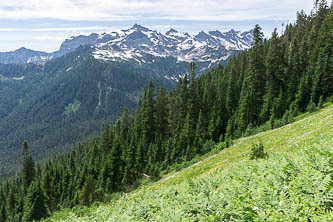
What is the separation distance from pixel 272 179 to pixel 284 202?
2601mm

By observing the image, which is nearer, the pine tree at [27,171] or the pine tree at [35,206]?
the pine tree at [35,206]

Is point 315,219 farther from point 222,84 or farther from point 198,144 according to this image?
point 222,84

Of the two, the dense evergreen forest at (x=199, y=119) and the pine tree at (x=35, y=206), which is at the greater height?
the dense evergreen forest at (x=199, y=119)

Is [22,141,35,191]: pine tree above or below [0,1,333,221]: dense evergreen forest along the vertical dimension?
below

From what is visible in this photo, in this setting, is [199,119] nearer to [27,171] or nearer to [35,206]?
[35,206]

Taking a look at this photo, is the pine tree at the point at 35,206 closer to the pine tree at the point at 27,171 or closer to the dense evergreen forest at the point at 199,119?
the dense evergreen forest at the point at 199,119

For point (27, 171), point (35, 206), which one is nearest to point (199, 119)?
point (35, 206)

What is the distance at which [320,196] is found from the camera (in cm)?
631

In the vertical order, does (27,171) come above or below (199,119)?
below

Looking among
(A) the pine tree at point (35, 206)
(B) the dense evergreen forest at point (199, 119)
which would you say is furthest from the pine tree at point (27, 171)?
(A) the pine tree at point (35, 206)

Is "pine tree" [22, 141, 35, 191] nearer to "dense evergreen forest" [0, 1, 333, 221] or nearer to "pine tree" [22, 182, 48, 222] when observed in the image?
"dense evergreen forest" [0, 1, 333, 221]

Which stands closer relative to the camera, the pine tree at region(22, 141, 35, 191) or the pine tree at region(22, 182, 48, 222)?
the pine tree at region(22, 182, 48, 222)

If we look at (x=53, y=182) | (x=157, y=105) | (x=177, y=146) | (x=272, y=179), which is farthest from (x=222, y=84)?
(x=272, y=179)

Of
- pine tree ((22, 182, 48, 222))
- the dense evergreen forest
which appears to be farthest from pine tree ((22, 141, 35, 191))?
pine tree ((22, 182, 48, 222))
